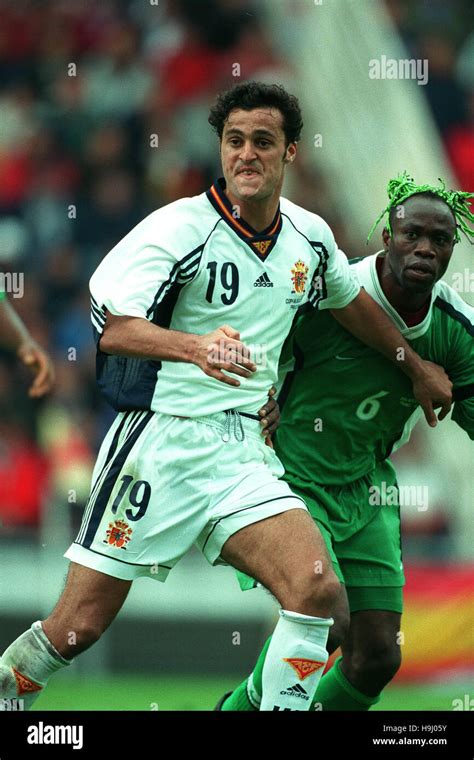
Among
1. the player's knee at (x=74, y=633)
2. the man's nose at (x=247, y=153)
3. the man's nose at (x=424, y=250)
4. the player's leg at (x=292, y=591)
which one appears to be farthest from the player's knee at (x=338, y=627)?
the man's nose at (x=247, y=153)

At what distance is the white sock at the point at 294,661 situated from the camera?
4.39 meters

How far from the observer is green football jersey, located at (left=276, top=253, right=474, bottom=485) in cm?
535

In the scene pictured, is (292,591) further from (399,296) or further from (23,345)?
(23,345)

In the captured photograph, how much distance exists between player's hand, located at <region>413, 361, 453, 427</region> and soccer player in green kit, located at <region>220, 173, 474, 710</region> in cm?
15

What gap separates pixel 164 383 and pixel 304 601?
896mm

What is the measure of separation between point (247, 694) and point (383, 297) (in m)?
1.65

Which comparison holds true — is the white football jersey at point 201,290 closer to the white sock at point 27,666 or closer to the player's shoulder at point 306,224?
the player's shoulder at point 306,224

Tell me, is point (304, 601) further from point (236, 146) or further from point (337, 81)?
point (337, 81)

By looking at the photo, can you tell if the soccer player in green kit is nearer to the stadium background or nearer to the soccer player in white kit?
the soccer player in white kit

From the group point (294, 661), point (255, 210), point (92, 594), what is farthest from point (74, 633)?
point (255, 210)

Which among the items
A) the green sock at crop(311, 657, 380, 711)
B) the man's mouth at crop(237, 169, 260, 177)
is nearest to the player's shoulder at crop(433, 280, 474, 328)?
the man's mouth at crop(237, 169, 260, 177)
